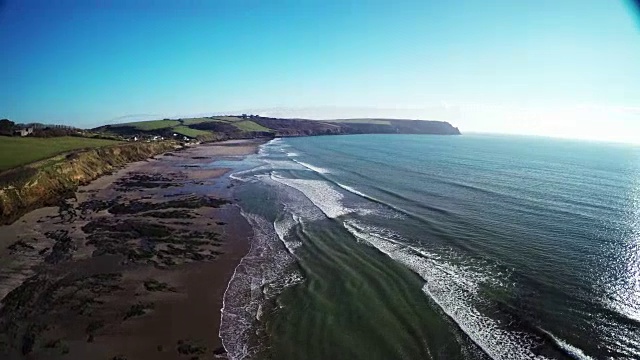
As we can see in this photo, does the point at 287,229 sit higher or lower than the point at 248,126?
lower

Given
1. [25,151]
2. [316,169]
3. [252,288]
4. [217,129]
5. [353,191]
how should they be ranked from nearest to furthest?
[252,288]
[353,191]
[25,151]
[316,169]
[217,129]

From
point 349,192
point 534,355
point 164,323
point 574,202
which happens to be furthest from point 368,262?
point 574,202

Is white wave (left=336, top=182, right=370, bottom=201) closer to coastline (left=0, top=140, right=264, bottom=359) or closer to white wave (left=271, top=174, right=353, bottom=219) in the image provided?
white wave (left=271, top=174, right=353, bottom=219)

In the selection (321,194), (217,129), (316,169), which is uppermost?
(217,129)

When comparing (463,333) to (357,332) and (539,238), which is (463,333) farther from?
(539,238)

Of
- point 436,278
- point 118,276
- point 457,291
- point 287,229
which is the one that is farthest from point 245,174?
point 457,291

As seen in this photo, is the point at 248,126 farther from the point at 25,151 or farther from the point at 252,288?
the point at 252,288
